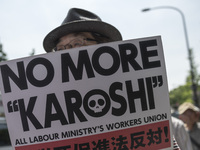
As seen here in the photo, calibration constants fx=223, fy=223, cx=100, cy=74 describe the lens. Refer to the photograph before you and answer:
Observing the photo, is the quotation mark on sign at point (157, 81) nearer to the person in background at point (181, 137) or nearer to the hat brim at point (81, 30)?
the hat brim at point (81, 30)

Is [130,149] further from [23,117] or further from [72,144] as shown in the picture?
[23,117]

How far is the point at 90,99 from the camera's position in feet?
5.14

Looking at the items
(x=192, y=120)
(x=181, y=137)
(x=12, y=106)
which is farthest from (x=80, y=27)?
(x=192, y=120)

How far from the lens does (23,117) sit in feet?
5.10

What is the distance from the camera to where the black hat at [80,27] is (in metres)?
2.15

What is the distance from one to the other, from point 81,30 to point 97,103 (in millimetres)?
928

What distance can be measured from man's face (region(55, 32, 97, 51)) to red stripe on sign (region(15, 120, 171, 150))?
94 cm

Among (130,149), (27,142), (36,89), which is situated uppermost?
(36,89)

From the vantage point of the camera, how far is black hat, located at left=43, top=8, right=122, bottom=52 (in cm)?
215

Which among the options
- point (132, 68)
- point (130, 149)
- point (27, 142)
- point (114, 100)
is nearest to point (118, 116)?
point (114, 100)

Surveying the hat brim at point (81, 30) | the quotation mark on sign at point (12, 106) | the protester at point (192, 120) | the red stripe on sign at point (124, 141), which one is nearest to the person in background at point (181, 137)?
the red stripe on sign at point (124, 141)

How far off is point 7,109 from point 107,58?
0.79 m

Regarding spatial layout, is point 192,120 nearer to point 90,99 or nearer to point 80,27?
point 80,27

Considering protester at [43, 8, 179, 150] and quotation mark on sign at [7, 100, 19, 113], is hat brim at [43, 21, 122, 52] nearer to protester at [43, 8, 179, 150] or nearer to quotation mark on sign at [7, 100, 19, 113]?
protester at [43, 8, 179, 150]
